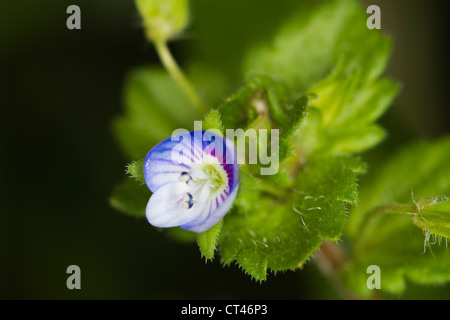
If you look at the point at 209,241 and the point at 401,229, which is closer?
the point at 209,241

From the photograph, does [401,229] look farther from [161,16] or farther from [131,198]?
[161,16]

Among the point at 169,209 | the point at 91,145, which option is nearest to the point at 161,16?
the point at 169,209

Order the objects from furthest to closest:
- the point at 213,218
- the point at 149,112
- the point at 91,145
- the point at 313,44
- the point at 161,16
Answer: the point at 91,145
the point at 149,112
the point at 313,44
the point at 161,16
the point at 213,218

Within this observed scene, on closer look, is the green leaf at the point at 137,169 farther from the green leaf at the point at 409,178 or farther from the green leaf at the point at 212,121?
the green leaf at the point at 409,178

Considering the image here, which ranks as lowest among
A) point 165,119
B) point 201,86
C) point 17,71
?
point 165,119

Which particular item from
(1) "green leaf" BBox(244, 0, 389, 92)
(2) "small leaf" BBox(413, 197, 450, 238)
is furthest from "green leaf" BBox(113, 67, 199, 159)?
(2) "small leaf" BBox(413, 197, 450, 238)
